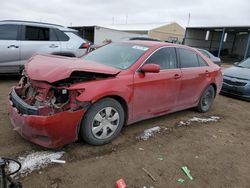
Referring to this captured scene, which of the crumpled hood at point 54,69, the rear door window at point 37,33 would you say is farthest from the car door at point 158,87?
the rear door window at point 37,33

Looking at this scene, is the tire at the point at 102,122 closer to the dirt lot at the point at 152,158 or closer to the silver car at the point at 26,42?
the dirt lot at the point at 152,158

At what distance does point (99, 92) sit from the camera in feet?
10.4

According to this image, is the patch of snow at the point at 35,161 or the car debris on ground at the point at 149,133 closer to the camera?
the patch of snow at the point at 35,161

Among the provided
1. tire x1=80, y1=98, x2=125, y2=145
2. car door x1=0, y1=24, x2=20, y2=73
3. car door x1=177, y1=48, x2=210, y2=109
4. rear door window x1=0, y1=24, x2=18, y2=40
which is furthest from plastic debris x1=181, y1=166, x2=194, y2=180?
rear door window x1=0, y1=24, x2=18, y2=40

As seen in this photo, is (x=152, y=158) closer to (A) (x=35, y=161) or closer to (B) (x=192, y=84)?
(A) (x=35, y=161)

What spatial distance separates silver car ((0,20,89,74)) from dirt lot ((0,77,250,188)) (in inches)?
95.6

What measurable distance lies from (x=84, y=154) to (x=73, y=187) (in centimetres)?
68

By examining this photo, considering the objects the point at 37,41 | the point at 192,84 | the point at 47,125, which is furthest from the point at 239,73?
the point at 47,125

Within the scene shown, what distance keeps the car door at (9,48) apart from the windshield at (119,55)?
3.08 m

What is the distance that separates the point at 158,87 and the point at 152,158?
1.26 meters

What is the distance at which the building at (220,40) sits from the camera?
30.9 metres

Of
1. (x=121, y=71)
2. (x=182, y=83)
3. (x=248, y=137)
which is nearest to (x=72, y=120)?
(x=121, y=71)

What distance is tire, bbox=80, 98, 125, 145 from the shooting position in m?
3.21

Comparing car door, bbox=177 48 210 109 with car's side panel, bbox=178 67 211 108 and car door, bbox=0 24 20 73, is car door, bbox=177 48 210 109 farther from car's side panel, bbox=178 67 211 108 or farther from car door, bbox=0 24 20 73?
car door, bbox=0 24 20 73
